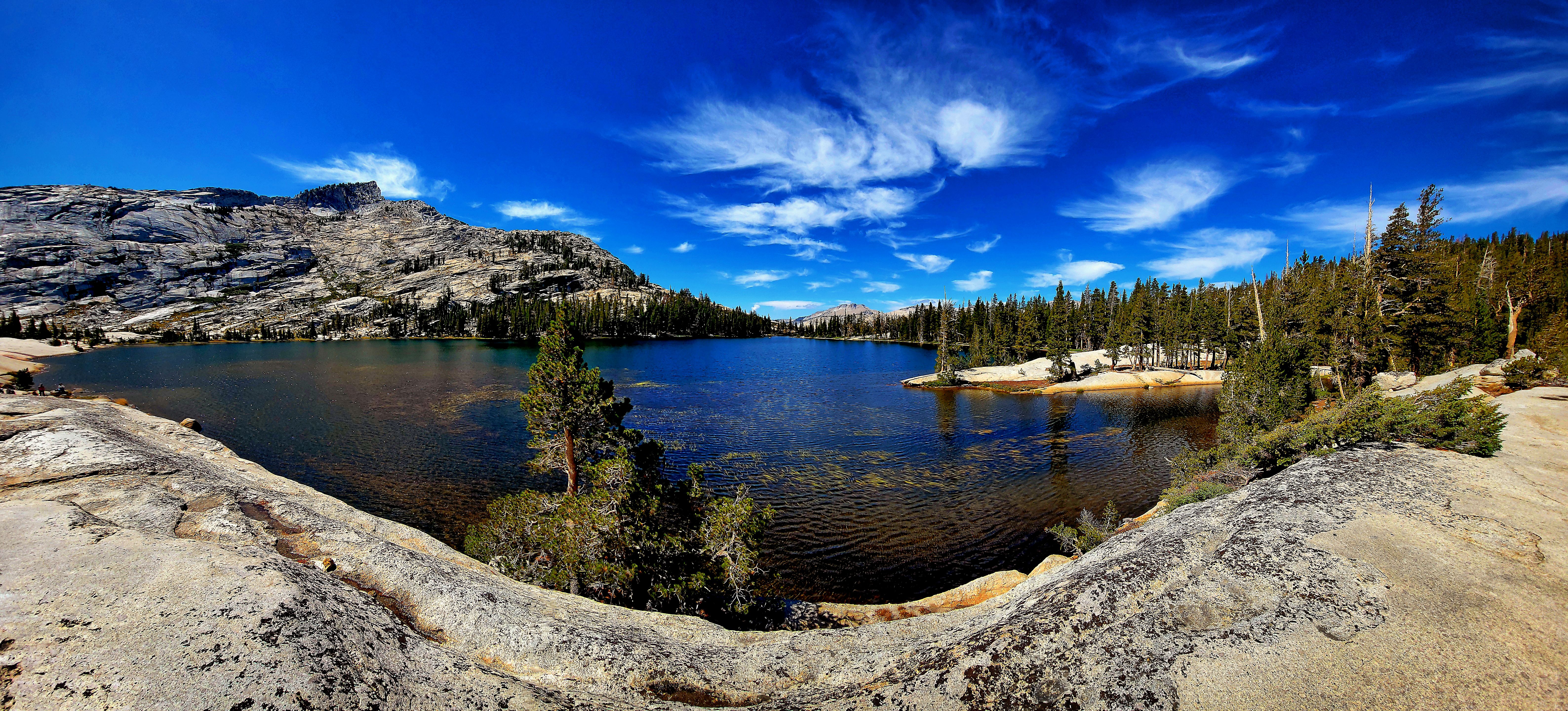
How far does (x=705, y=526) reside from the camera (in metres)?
13.8

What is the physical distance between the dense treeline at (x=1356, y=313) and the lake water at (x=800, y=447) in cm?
1151

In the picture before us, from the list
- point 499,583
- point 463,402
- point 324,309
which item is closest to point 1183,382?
point 499,583

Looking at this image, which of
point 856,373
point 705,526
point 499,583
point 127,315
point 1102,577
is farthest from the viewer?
point 127,315

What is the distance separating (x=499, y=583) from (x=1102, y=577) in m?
11.7

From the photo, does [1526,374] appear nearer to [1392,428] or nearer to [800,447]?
[1392,428]

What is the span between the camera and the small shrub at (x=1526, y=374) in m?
20.7

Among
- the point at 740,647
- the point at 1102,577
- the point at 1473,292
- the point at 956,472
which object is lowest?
the point at 956,472

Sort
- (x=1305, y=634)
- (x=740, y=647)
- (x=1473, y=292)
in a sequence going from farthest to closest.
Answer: (x=1473, y=292) < (x=740, y=647) < (x=1305, y=634)

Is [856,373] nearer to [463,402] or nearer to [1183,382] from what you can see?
[1183,382]

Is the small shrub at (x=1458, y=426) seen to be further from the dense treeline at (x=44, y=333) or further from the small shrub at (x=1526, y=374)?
the dense treeline at (x=44, y=333)

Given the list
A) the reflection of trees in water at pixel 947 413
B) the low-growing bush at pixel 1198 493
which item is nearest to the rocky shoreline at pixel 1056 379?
the reflection of trees in water at pixel 947 413

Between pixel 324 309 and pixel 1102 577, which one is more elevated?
pixel 324 309

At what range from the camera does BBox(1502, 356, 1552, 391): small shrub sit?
20703 millimetres

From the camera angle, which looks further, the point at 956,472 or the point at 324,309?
the point at 324,309
